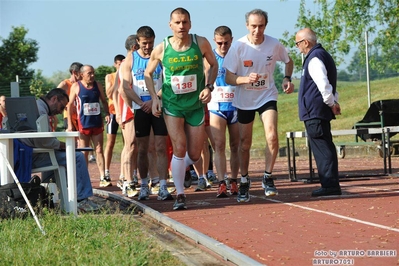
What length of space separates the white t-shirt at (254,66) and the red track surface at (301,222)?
51.6 inches

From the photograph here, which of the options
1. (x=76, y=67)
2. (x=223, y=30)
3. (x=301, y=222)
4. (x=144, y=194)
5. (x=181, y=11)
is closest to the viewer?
(x=301, y=222)

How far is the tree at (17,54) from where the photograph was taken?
63.4 m

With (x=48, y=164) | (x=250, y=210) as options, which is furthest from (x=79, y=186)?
(x=250, y=210)

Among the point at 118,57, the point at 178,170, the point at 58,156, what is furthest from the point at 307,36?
the point at 118,57

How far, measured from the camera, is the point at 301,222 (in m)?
9.27

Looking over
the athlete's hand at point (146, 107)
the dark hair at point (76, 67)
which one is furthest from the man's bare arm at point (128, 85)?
the dark hair at point (76, 67)

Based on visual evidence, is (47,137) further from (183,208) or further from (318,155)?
(318,155)

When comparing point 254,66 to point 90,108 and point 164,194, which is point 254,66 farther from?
point 90,108

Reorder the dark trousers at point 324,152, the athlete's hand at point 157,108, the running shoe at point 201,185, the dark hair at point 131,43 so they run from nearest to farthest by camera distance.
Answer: the athlete's hand at point 157,108, the dark trousers at point 324,152, the dark hair at point 131,43, the running shoe at point 201,185

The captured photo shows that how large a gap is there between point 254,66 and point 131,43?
2.86m

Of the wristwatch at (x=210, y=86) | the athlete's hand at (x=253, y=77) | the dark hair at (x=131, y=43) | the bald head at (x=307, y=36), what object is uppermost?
the dark hair at (x=131, y=43)

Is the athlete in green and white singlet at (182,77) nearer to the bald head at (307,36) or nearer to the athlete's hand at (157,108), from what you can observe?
the athlete's hand at (157,108)

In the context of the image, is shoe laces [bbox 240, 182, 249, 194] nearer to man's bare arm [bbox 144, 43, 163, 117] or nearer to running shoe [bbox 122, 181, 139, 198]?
man's bare arm [bbox 144, 43, 163, 117]

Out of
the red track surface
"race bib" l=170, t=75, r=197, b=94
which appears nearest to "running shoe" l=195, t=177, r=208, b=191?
the red track surface
